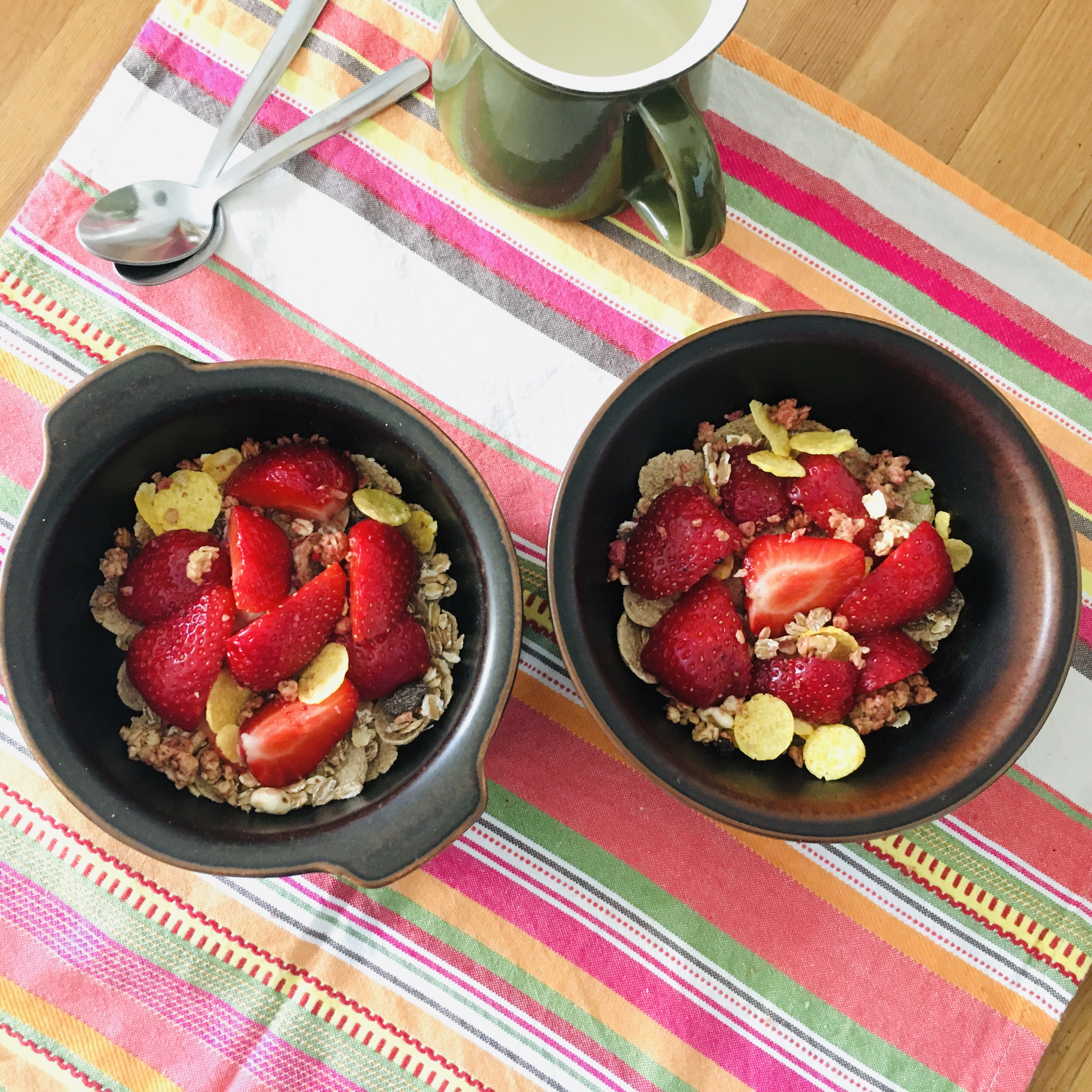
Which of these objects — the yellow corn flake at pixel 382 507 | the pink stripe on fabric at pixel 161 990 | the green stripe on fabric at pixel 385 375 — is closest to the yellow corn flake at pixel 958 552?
the green stripe on fabric at pixel 385 375

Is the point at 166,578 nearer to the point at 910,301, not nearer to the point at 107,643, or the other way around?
the point at 107,643

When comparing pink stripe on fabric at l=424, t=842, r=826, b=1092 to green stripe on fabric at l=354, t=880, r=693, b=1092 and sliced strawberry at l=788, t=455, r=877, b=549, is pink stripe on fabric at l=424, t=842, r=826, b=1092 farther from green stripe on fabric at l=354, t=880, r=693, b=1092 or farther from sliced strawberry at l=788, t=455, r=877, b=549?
sliced strawberry at l=788, t=455, r=877, b=549

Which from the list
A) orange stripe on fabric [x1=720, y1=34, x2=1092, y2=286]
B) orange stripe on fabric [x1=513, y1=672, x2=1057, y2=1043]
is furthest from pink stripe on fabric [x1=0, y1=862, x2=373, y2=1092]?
orange stripe on fabric [x1=720, y1=34, x2=1092, y2=286]

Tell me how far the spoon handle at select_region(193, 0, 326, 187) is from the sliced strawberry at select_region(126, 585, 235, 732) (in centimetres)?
39

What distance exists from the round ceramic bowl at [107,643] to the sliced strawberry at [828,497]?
0.86ft

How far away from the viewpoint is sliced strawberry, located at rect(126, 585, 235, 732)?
710mm

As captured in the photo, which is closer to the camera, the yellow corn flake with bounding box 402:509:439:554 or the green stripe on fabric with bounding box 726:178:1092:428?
the yellow corn flake with bounding box 402:509:439:554

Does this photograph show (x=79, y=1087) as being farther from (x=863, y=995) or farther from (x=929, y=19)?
(x=929, y=19)

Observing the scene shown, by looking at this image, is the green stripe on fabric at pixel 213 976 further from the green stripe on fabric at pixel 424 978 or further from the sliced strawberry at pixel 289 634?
the sliced strawberry at pixel 289 634

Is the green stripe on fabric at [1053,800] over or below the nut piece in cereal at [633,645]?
over

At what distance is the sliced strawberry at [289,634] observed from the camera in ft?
2.33

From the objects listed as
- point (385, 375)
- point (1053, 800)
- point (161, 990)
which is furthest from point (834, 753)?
point (161, 990)

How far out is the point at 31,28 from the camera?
2.94 feet

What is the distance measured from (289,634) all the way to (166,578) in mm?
106
